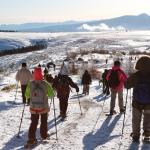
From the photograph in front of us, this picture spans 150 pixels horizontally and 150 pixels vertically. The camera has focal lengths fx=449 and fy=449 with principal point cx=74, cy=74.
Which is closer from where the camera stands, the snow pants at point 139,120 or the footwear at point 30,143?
the footwear at point 30,143

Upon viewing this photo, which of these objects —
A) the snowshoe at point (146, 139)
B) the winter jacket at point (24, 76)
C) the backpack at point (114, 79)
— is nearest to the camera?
the snowshoe at point (146, 139)

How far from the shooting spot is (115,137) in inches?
476

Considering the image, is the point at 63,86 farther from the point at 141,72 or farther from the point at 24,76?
the point at 141,72

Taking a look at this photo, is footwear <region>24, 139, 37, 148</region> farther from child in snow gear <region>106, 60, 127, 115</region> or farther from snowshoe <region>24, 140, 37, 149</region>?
child in snow gear <region>106, 60, 127, 115</region>

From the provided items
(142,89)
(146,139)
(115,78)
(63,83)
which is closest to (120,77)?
(115,78)

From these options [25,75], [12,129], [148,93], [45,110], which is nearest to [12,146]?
[45,110]

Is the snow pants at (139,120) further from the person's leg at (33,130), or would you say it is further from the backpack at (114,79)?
the backpack at (114,79)

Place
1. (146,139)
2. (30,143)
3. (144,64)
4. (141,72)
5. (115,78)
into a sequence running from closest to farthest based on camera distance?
(144,64) → (141,72) → (30,143) → (146,139) → (115,78)

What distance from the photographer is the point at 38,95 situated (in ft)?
36.9

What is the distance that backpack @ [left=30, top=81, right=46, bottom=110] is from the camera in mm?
11258

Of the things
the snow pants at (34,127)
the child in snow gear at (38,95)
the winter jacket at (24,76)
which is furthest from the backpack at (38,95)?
the winter jacket at (24,76)

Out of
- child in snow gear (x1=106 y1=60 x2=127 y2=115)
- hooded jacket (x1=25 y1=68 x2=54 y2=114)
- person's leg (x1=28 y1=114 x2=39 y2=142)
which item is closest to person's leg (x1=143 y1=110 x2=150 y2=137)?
hooded jacket (x1=25 y1=68 x2=54 y2=114)

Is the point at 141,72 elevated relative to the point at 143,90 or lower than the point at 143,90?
elevated

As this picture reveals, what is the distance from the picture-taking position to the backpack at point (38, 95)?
11.3m
